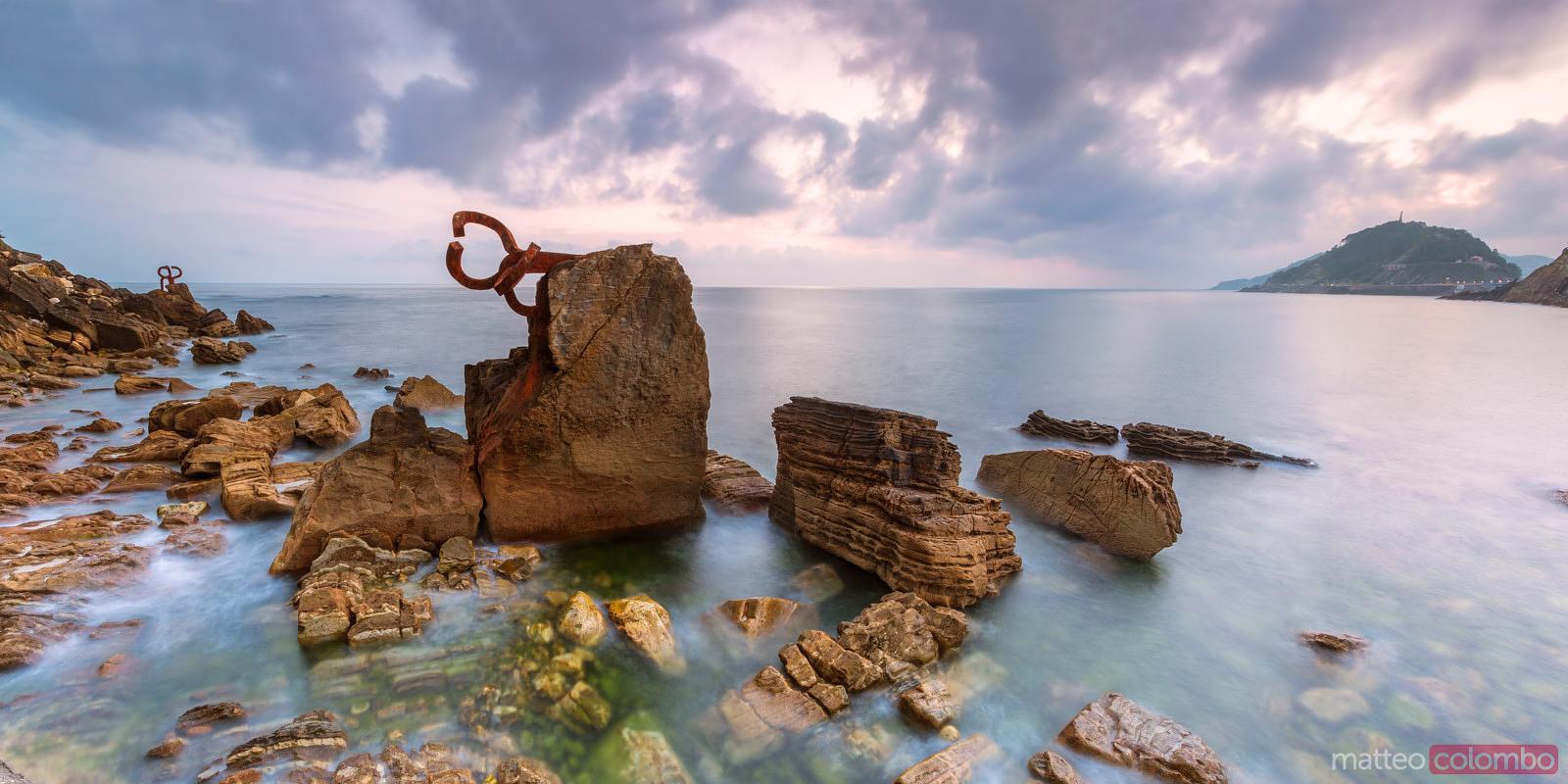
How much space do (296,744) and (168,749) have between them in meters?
0.75

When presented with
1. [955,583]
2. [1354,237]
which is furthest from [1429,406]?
[1354,237]

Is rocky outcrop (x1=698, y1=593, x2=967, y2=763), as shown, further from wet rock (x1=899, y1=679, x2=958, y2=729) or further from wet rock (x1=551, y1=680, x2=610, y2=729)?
wet rock (x1=551, y1=680, x2=610, y2=729)

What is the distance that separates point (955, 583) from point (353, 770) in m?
5.01

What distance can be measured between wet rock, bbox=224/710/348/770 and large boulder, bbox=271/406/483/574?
2367 millimetres

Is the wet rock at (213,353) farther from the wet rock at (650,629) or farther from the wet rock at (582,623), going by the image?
the wet rock at (650,629)

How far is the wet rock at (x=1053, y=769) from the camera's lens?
425 cm

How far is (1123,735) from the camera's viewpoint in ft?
15.2

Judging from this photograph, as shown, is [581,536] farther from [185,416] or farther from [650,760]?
[185,416]

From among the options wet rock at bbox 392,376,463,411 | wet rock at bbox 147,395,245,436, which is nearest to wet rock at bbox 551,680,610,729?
wet rock at bbox 147,395,245,436

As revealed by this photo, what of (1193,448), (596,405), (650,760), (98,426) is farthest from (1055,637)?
(98,426)

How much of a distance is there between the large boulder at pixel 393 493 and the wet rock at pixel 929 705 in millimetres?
4819

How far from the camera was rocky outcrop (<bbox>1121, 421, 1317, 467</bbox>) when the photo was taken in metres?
12.6

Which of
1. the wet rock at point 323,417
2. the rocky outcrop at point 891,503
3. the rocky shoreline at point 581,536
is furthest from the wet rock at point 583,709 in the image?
the wet rock at point 323,417

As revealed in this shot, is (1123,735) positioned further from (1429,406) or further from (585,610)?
(1429,406)
